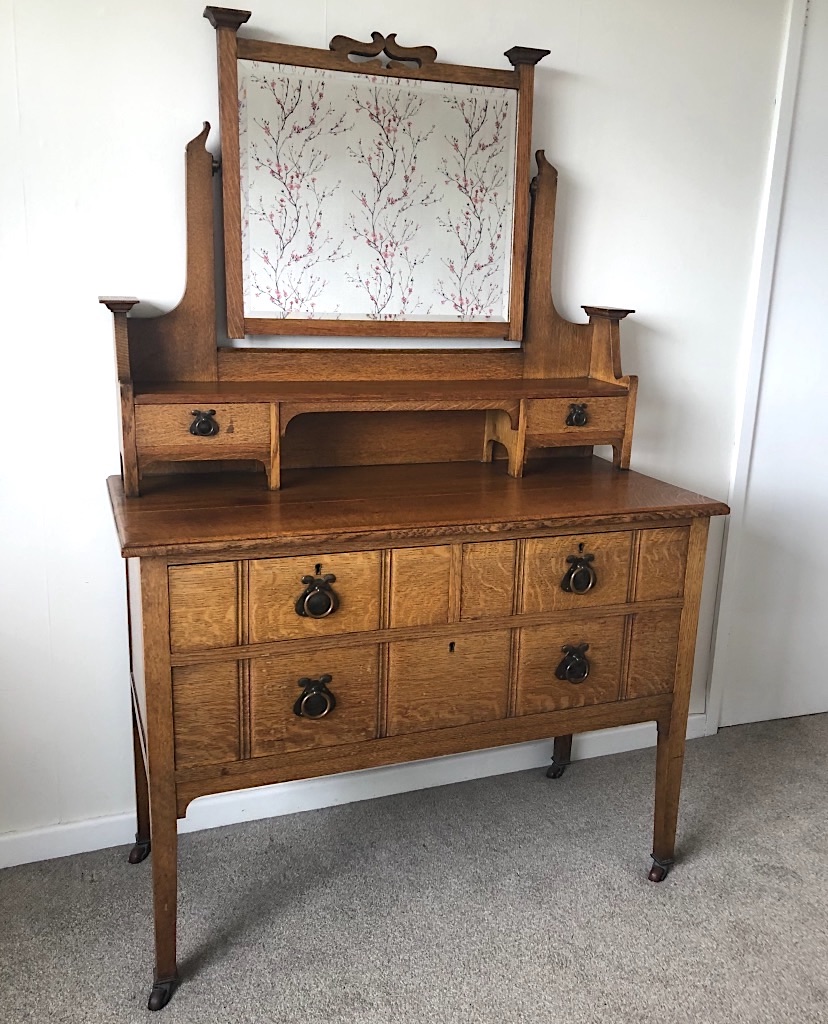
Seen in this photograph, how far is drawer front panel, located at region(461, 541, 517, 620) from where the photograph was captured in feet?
5.73

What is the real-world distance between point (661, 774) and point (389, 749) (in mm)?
689

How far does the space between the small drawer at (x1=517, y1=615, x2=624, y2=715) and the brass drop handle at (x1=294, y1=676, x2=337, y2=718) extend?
16.2 inches

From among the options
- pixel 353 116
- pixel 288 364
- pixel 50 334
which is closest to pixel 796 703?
pixel 288 364

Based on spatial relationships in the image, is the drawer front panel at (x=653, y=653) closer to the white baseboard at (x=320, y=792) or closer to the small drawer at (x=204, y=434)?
the white baseboard at (x=320, y=792)

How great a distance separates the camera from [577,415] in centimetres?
206

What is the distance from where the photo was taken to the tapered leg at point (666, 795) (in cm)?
206

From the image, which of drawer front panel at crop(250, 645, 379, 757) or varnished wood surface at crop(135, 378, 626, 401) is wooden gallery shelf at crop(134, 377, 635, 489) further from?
drawer front panel at crop(250, 645, 379, 757)

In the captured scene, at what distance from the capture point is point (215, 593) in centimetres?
158

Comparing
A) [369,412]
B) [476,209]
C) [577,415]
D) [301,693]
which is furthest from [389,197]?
[301,693]

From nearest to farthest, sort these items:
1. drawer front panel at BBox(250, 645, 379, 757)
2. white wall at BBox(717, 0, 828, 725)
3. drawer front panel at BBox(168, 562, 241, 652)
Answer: drawer front panel at BBox(168, 562, 241, 652) → drawer front panel at BBox(250, 645, 379, 757) → white wall at BBox(717, 0, 828, 725)

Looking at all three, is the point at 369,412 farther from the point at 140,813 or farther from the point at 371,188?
the point at 140,813

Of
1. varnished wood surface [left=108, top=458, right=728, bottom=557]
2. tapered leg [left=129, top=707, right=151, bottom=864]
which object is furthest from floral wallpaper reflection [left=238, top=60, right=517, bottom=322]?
tapered leg [left=129, top=707, right=151, bottom=864]

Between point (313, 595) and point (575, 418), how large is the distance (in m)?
0.78

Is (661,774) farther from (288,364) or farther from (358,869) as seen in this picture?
(288,364)
